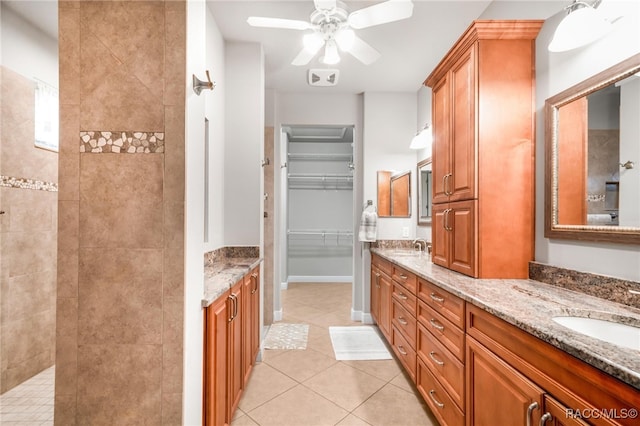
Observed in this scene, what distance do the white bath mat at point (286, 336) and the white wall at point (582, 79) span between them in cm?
230

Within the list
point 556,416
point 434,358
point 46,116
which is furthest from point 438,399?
point 46,116

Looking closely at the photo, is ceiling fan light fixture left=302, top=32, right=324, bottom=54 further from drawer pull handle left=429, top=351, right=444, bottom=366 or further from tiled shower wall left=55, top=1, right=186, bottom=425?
drawer pull handle left=429, top=351, right=444, bottom=366

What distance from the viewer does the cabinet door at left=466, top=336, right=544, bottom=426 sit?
0.95m

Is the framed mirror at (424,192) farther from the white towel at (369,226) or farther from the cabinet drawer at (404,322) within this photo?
the cabinet drawer at (404,322)

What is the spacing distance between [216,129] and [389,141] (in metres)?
2.18

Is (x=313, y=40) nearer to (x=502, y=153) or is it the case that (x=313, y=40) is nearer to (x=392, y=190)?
A: (x=502, y=153)

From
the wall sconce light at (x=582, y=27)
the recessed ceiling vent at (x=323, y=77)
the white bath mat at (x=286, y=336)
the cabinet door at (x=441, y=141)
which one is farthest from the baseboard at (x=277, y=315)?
the wall sconce light at (x=582, y=27)

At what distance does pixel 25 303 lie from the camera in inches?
85.3

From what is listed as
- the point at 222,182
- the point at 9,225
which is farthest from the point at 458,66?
the point at 9,225

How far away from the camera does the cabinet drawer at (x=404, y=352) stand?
2.09 meters

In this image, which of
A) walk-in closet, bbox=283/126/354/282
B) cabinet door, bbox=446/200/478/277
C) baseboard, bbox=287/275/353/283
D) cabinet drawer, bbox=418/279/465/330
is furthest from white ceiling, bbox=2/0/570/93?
baseboard, bbox=287/275/353/283

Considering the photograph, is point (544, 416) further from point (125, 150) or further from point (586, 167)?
point (125, 150)

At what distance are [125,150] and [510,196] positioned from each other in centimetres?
203

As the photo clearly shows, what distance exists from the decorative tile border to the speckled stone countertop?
153cm
